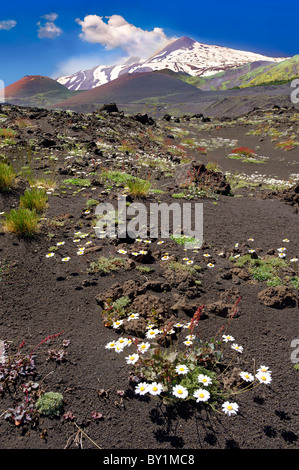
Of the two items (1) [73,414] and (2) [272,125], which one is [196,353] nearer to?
(1) [73,414]

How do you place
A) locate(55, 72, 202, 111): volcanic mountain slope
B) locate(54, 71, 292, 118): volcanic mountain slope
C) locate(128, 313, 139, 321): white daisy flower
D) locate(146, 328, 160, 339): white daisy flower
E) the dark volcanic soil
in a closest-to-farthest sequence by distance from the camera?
1. the dark volcanic soil
2. locate(146, 328, 160, 339): white daisy flower
3. locate(128, 313, 139, 321): white daisy flower
4. locate(54, 71, 292, 118): volcanic mountain slope
5. locate(55, 72, 202, 111): volcanic mountain slope

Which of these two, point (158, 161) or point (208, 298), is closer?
point (208, 298)

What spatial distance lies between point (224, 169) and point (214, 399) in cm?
1374

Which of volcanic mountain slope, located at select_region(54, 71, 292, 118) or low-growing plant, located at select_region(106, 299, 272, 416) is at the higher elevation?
volcanic mountain slope, located at select_region(54, 71, 292, 118)

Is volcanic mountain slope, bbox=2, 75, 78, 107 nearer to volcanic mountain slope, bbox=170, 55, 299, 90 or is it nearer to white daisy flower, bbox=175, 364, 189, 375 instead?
volcanic mountain slope, bbox=170, 55, 299, 90

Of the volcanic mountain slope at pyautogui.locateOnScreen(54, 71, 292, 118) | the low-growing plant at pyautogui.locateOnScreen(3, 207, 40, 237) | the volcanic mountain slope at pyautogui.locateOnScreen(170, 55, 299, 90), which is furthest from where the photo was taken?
the volcanic mountain slope at pyautogui.locateOnScreen(170, 55, 299, 90)

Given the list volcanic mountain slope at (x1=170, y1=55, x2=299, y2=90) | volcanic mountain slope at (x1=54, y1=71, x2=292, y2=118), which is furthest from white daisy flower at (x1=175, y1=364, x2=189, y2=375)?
volcanic mountain slope at (x1=170, y1=55, x2=299, y2=90)

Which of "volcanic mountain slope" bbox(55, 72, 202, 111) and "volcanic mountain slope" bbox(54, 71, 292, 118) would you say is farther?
"volcanic mountain slope" bbox(55, 72, 202, 111)

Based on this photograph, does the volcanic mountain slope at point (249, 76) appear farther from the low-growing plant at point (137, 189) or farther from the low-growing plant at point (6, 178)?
the low-growing plant at point (6, 178)

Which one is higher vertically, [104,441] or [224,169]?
[224,169]

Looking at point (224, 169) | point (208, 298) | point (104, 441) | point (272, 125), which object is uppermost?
point (272, 125)

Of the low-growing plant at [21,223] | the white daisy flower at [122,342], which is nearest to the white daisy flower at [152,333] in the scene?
the white daisy flower at [122,342]
